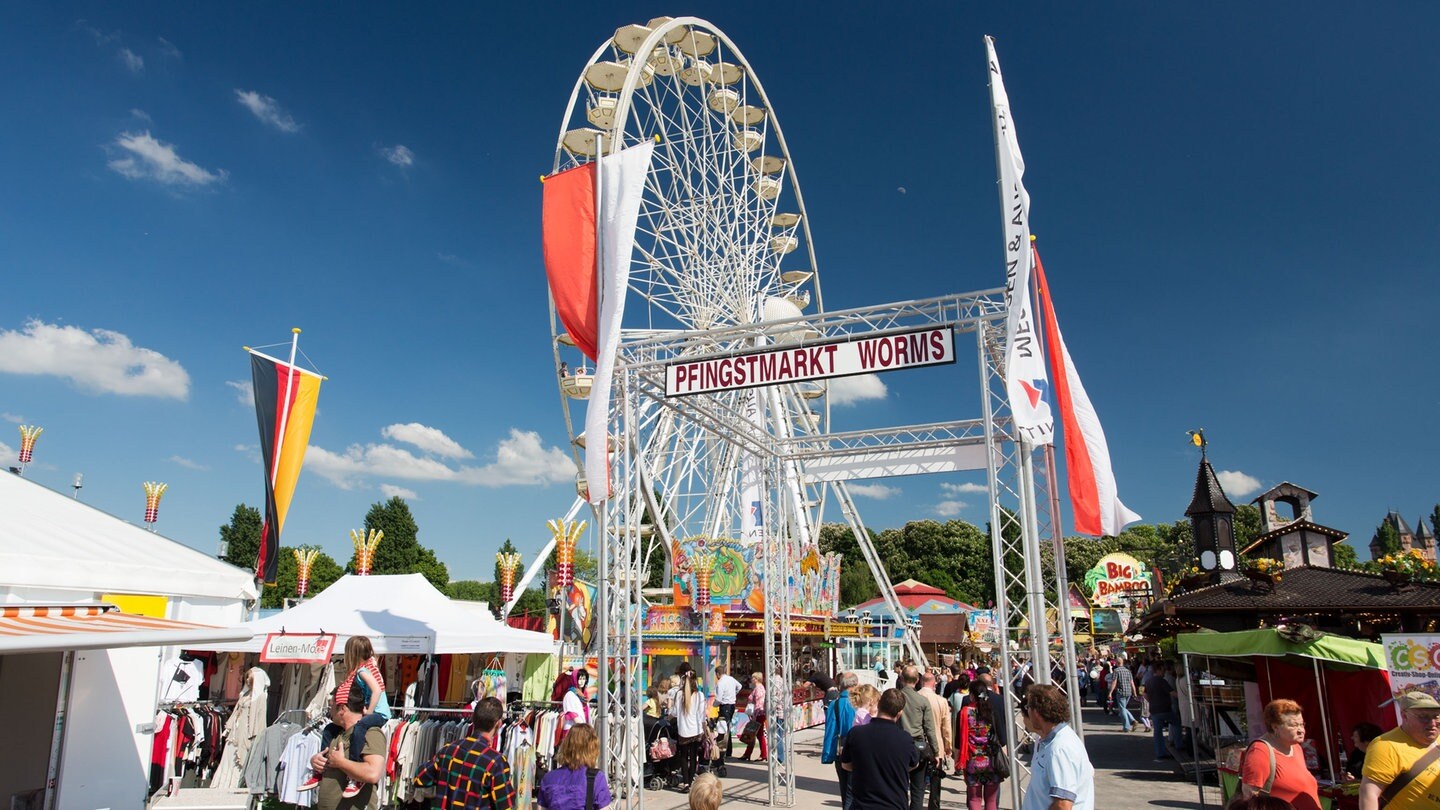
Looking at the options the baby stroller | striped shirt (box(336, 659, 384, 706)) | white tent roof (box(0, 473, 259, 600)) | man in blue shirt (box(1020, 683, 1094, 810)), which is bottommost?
the baby stroller

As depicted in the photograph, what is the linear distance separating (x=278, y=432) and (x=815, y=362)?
9.05m

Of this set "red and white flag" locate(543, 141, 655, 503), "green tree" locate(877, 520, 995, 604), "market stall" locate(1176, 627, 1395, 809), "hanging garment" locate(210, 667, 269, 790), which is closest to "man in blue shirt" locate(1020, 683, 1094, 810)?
"market stall" locate(1176, 627, 1395, 809)

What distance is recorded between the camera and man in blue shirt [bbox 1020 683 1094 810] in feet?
12.8

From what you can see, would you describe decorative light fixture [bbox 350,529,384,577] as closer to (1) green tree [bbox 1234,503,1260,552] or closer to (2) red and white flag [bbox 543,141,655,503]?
(2) red and white flag [bbox 543,141,655,503]

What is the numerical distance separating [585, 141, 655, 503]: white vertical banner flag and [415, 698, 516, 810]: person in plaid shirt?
3.72 m

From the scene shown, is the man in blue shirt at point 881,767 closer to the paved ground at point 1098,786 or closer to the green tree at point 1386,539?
the paved ground at point 1098,786

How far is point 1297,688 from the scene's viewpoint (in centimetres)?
1039

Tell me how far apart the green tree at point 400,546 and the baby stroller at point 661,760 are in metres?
46.5

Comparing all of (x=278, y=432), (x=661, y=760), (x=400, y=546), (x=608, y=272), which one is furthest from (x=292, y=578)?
(x=608, y=272)

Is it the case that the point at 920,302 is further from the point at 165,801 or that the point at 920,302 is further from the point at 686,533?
the point at 686,533

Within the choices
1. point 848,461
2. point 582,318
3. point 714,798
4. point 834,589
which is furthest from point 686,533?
point 714,798

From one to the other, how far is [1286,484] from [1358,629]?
51.2ft

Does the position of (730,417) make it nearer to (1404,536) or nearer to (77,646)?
(77,646)

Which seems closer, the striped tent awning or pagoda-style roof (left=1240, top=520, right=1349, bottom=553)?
the striped tent awning
